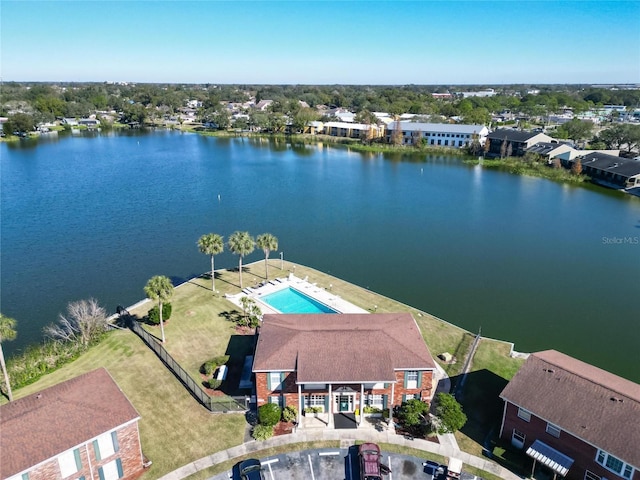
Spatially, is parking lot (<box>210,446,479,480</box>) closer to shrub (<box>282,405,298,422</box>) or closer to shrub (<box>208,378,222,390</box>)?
shrub (<box>282,405,298,422</box>)

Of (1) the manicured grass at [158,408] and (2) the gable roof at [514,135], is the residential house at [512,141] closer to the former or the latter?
(2) the gable roof at [514,135]

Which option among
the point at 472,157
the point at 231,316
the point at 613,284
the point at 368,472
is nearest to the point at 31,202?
the point at 231,316

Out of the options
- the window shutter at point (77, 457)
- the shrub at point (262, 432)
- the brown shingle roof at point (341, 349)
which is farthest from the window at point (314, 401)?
the window shutter at point (77, 457)

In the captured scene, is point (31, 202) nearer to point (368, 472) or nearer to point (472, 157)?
point (368, 472)

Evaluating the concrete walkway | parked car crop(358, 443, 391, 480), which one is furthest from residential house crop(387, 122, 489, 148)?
parked car crop(358, 443, 391, 480)

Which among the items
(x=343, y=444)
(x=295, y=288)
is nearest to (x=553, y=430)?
(x=343, y=444)

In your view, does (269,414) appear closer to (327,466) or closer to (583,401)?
(327,466)
